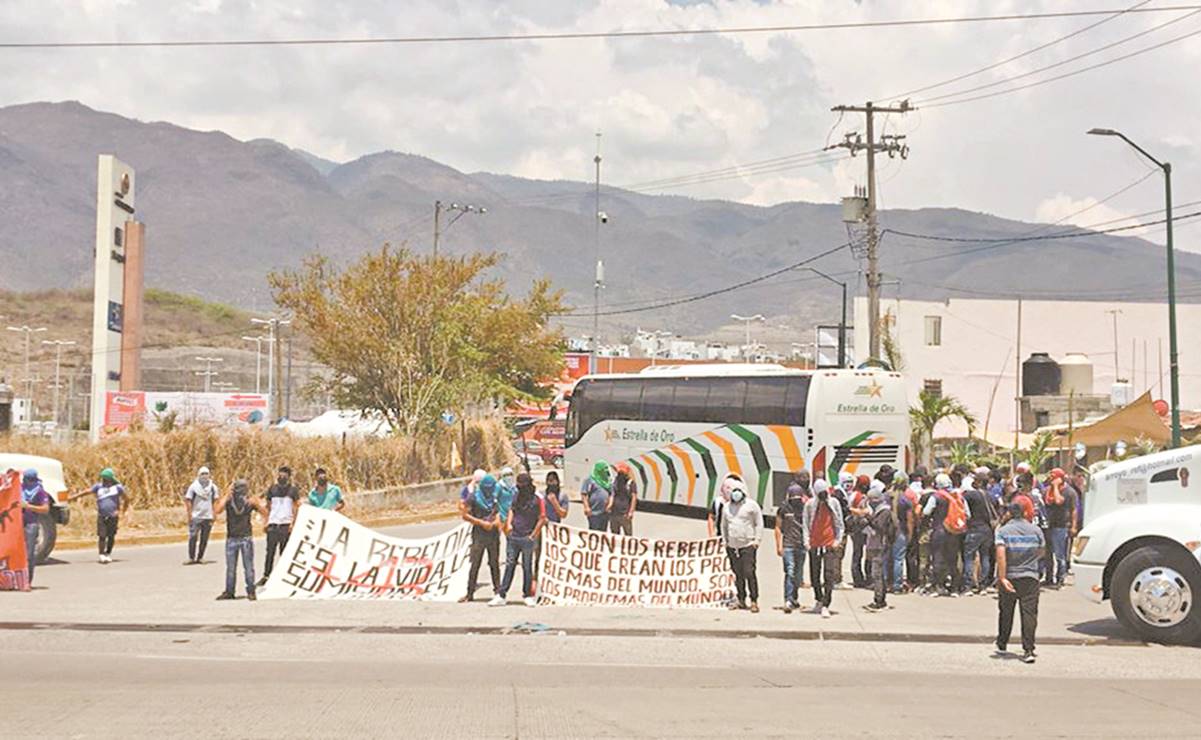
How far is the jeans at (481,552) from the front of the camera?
1712cm

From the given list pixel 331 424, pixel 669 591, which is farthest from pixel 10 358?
pixel 669 591

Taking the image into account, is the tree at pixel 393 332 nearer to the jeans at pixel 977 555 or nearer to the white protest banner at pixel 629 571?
the white protest banner at pixel 629 571

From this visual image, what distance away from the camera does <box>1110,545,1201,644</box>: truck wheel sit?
13977 millimetres

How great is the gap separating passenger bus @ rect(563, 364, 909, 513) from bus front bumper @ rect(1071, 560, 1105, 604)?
14351 millimetres

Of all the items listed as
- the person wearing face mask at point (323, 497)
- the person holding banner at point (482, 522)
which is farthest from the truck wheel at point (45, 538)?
the person holding banner at point (482, 522)

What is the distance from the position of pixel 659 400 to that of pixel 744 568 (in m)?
17.4

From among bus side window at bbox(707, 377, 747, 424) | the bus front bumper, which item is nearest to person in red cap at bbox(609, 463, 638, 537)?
the bus front bumper

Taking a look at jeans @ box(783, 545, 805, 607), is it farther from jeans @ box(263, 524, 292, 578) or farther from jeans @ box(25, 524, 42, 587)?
jeans @ box(25, 524, 42, 587)

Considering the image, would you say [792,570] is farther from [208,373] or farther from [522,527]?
[208,373]

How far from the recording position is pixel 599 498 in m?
19.3

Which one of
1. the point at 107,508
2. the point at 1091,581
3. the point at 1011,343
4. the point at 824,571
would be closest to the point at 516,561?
the point at 824,571

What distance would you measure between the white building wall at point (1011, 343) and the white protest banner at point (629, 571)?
168 feet

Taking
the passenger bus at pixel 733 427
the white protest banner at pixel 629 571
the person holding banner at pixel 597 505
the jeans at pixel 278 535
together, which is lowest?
the white protest banner at pixel 629 571

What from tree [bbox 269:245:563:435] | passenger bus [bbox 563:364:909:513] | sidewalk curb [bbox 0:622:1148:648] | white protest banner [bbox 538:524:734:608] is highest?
tree [bbox 269:245:563:435]
